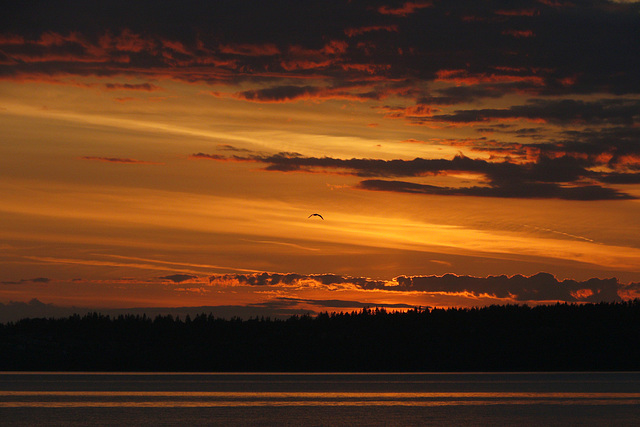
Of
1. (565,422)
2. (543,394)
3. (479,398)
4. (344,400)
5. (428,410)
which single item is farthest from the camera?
(543,394)

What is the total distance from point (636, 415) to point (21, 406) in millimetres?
61125

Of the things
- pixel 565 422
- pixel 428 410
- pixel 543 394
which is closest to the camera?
pixel 565 422

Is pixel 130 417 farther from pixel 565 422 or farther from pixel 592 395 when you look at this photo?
pixel 592 395

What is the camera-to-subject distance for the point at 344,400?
10369 centimetres

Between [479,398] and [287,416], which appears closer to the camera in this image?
[287,416]

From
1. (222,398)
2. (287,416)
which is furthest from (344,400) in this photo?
(287,416)

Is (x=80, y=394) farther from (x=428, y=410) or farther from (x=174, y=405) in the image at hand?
(x=428, y=410)

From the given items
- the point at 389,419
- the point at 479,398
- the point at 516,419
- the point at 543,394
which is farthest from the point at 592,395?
the point at 389,419

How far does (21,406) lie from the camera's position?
9000cm

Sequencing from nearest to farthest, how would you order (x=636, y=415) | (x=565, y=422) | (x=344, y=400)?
(x=565, y=422) < (x=636, y=415) < (x=344, y=400)

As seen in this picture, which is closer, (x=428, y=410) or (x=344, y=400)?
(x=428, y=410)

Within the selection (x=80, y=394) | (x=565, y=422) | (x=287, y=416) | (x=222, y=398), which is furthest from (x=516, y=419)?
(x=80, y=394)

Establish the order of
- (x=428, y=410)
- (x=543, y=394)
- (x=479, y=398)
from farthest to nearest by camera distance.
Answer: (x=543, y=394) < (x=479, y=398) < (x=428, y=410)

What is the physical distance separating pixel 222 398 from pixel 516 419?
139 ft
